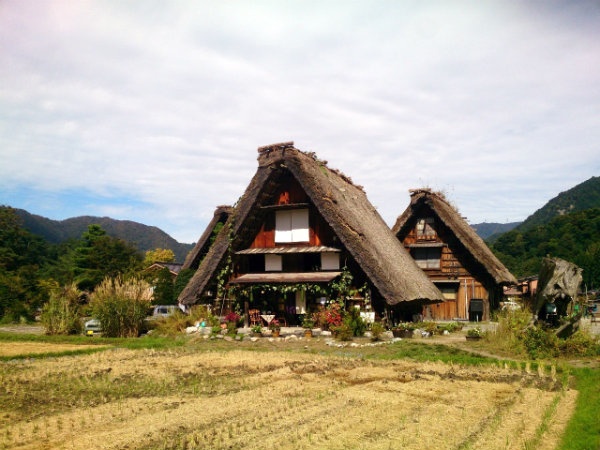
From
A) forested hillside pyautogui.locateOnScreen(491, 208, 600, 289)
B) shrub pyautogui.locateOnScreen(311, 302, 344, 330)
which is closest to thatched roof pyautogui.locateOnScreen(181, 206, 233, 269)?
shrub pyautogui.locateOnScreen(311, 302, 344, 330)

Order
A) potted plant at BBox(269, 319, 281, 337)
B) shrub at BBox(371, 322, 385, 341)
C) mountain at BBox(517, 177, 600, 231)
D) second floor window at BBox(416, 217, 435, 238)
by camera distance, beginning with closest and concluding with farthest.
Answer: shrub at BBox(371, 322, 385, 341), potted plant at BBox(269, 319, 281, 337), second floor window at BBox(416, 217, 435, 238), mountain at BBox(517, 177, 600, 231)

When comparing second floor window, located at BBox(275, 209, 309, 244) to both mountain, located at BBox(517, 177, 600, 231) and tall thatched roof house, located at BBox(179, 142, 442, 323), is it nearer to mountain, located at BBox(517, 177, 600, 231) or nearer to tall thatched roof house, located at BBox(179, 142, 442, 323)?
tall thatched roof house, located at BBox(179, 142, 442, 323)

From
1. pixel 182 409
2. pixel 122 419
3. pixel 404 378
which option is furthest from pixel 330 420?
pixel 404 378

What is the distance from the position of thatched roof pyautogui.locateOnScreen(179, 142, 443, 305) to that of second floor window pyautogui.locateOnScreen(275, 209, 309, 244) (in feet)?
2.78

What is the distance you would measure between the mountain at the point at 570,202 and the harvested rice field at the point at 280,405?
7280cm

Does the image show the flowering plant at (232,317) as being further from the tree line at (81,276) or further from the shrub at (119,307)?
the tree line at (81,276)

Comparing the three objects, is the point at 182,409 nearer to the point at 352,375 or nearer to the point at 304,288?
the point at 352,375

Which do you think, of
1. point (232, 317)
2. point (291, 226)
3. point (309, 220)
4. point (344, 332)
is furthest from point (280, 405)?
point (291, 226)

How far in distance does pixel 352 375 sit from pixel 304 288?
8498 millimetres

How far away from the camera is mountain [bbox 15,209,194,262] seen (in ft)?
400

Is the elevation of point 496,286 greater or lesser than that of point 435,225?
lesser

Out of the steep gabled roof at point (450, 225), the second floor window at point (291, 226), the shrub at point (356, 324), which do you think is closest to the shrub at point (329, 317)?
the shrub at point (356, 324)

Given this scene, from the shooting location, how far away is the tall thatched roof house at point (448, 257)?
83.2 ft

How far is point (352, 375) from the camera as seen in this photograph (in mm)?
9641
